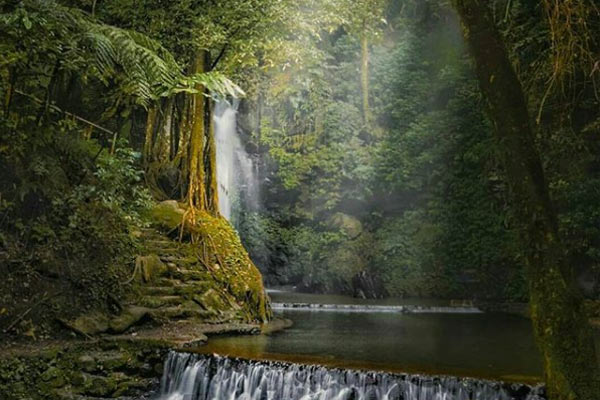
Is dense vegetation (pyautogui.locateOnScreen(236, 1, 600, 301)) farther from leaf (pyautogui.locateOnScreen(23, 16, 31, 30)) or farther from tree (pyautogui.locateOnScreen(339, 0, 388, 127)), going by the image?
leaf (pyautogui.locateOnScreen(23, 16, 31, 30))

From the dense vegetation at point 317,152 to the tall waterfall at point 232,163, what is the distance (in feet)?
1.41

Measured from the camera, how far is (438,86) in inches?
769

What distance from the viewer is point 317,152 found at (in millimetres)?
20984

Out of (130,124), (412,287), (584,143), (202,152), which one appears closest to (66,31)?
(202,152)

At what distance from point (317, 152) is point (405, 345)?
44.7ft

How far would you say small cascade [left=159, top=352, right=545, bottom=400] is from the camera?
5527 mm

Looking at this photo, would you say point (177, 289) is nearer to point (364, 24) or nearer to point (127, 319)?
point (127, 319)

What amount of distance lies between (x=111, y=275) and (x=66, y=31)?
142 inches

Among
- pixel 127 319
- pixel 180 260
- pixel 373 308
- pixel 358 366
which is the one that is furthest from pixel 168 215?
pixel 373 308

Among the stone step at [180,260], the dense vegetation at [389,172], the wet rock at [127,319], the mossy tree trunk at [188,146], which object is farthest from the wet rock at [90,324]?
the dense vegetation at [389,172]

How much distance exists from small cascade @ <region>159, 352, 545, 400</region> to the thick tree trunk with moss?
2.68m

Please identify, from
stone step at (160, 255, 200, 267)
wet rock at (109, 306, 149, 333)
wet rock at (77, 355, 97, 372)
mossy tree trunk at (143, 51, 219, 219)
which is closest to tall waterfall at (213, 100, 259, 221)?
mossy tree trunk at (143, 51, 219, 219)

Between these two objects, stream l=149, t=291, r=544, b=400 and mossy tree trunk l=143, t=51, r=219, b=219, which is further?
mossy tree trunk l=143, t=51, r=219, b=219

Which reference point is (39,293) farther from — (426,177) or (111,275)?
(426,177)
